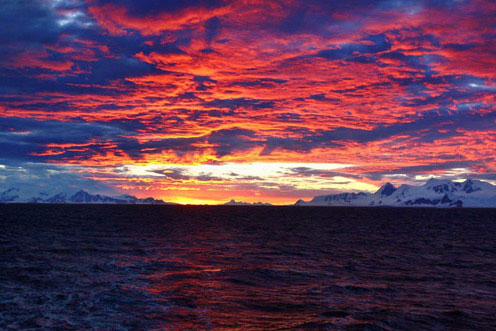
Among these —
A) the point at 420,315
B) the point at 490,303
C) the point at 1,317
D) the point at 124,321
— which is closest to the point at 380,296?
the point at 420,315

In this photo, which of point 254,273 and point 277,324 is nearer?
point 277,324

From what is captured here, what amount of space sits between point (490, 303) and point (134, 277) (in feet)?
76.4

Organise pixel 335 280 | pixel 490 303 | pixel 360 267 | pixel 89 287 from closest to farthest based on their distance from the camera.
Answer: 1. pixel 490 303
2. pixel 89 287
3. pixel 335 280
4. pixel 360 267

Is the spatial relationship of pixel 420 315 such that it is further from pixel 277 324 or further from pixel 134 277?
pixel 134 277

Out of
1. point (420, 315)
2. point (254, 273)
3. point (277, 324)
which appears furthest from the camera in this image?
point (254, 273)

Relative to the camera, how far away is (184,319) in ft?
63.9

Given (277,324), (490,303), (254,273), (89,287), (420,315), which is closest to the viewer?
(277,324)

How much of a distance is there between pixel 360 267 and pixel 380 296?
1118 centimetres

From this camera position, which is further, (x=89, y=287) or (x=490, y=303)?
(x=89, y=287)

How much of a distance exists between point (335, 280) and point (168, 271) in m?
13.2

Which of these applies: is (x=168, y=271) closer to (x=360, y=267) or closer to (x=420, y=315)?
(x=360, y=267)

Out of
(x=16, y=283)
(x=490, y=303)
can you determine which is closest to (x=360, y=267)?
(x=490, y=303)

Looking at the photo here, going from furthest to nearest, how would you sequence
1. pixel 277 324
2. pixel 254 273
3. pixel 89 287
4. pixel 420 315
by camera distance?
pixel 254 273, pixel 89 287, pixel 420 315, pixel 277 324

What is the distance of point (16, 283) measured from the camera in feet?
86.3
